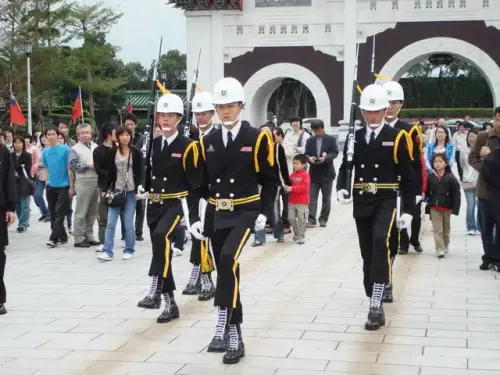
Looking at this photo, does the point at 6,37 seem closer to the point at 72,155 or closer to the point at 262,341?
the point at 72,155

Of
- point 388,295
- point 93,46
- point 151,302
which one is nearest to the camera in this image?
point 151,302

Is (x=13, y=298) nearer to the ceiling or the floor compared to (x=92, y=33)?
nearer to the floor

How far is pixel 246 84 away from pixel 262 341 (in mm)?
28170

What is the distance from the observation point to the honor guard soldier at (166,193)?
7383 mm

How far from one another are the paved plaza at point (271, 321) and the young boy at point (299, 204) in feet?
3.35

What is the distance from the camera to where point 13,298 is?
850 centimetres

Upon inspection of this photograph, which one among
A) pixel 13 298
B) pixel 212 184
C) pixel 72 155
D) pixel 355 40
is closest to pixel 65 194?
pixel 72 155

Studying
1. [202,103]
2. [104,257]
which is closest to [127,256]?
[104,257]

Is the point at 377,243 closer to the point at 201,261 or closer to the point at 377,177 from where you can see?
the point at 377,177

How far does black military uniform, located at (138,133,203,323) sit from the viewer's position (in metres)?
7.38

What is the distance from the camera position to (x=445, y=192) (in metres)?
11.0

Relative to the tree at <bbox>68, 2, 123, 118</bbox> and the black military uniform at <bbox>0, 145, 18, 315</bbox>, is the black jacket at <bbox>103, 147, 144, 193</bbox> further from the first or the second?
the tree at <bbox>68, 2, 123, 118</bbox>

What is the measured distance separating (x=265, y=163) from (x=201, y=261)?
201 cm

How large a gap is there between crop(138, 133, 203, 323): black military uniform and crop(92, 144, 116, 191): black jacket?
10.7ft
